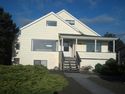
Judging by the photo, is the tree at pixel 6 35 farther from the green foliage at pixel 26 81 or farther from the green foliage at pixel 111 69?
the green foliage at pixel 26 81

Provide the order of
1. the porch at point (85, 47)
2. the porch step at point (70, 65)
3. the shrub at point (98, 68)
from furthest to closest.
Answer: the porch at point (85, 47)
the shrub at point (98, 68)
the porch step at point (70, 65)

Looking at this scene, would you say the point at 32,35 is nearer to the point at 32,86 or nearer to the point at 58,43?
the point at 58,43

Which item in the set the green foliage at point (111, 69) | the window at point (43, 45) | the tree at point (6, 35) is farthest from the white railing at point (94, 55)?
the tree at point (6, 35)

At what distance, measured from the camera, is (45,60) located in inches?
1320

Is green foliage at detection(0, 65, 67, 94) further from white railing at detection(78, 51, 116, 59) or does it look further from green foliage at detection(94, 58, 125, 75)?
white railing at detection(78, 51, 116, 59)

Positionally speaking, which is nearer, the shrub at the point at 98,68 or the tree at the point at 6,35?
the tree at the point at 6,35

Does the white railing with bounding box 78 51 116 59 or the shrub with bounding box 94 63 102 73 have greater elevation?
the white railing with bounding box 78 51 116 59

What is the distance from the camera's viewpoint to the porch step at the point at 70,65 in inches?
1194

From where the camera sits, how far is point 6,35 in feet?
101

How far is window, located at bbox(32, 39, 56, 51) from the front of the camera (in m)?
33.7

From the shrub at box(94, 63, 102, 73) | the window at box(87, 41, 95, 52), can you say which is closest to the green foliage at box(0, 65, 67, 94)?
the shrub at box(94, 63, 102, 73)

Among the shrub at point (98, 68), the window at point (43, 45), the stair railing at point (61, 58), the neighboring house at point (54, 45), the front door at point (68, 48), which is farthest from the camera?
the front door at point (68, 48)

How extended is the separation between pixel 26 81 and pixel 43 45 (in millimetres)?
20850

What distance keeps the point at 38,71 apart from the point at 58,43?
20.0 m
